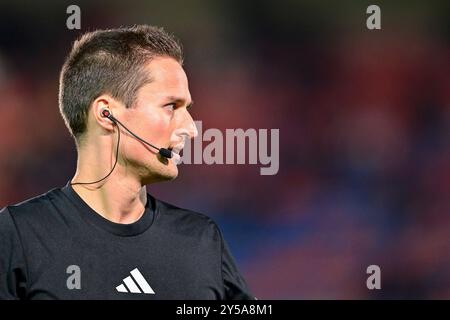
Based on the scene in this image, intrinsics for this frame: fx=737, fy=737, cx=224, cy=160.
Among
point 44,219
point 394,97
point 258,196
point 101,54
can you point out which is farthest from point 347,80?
point 44,219

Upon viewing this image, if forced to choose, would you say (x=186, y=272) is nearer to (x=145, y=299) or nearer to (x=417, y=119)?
(x=145, y=299)

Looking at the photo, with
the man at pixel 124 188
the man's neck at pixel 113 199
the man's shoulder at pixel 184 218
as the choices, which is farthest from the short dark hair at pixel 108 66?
the man's shoulder at pixel 184 218

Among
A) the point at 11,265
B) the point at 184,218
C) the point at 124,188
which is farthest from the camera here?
the point at 184,218

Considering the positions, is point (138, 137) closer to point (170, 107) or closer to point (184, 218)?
point (170, 107)

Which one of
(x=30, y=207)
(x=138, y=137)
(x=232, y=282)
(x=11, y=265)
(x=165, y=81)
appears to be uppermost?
(x=165, y=81)

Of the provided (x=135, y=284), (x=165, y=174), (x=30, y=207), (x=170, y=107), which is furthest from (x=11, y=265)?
(x=170, y=107)

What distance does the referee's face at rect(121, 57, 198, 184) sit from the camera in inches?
88.7

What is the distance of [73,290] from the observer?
6.84 feet

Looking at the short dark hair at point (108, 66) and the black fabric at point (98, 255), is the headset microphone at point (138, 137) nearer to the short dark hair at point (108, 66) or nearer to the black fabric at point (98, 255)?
the short dark hair at point (108, 66)

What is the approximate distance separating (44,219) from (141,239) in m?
0.30

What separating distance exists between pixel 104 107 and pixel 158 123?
0.18 meters

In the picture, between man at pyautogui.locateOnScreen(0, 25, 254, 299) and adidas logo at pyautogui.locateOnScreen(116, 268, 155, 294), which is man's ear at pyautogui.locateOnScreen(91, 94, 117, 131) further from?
adidas logo at pyautogui.locateOnScreen(116, 268, 155, 294)

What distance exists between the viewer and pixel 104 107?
7.48 feet
